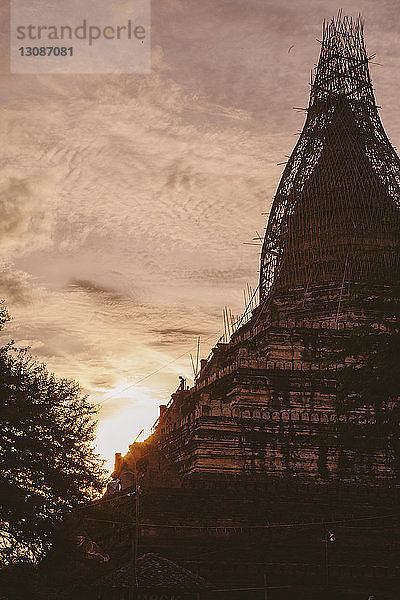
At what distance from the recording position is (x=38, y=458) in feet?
73.9

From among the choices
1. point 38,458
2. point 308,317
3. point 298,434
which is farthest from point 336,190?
point 38,458

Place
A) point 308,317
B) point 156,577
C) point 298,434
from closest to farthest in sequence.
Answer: point 156,577 < point 298,434 < point 308,317

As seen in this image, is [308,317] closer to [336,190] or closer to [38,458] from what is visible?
[336,190]

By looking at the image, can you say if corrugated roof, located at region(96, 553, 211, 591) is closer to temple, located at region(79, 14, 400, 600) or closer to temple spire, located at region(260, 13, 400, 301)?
temple, located at region(79, 14, 400, 600)

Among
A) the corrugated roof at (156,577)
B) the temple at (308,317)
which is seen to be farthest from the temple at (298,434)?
the corrugated roof at (156,577)

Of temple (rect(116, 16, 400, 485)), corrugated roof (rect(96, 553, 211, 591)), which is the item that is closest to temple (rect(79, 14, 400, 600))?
temple (rect(116, 16, 400, 485))

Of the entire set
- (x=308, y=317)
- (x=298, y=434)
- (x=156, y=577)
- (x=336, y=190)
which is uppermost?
(x=336, y=190)

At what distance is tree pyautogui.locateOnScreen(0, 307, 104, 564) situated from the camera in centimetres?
2141

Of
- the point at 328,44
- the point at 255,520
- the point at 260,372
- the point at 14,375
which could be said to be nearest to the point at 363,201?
the point at 328,44

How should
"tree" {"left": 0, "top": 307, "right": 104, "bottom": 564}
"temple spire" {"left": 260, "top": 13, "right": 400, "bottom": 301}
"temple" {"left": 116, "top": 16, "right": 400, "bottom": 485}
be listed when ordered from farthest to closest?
"temple spire" {"left": 260, "top": 13, "right": 400, "bottom": 301}
"temple" {"left": 116, "top": 16, "right": 400, "bottom": 485}
"tree" {"left": 0, "top": 307, "right": 104, "bottom": 564}

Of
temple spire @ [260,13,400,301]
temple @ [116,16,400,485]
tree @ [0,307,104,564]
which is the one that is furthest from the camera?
temple spire @ [260,13,400,301]

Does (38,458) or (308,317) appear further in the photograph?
(308,317)

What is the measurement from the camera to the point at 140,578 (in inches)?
866

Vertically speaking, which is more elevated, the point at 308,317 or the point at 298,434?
the point at 308,317
